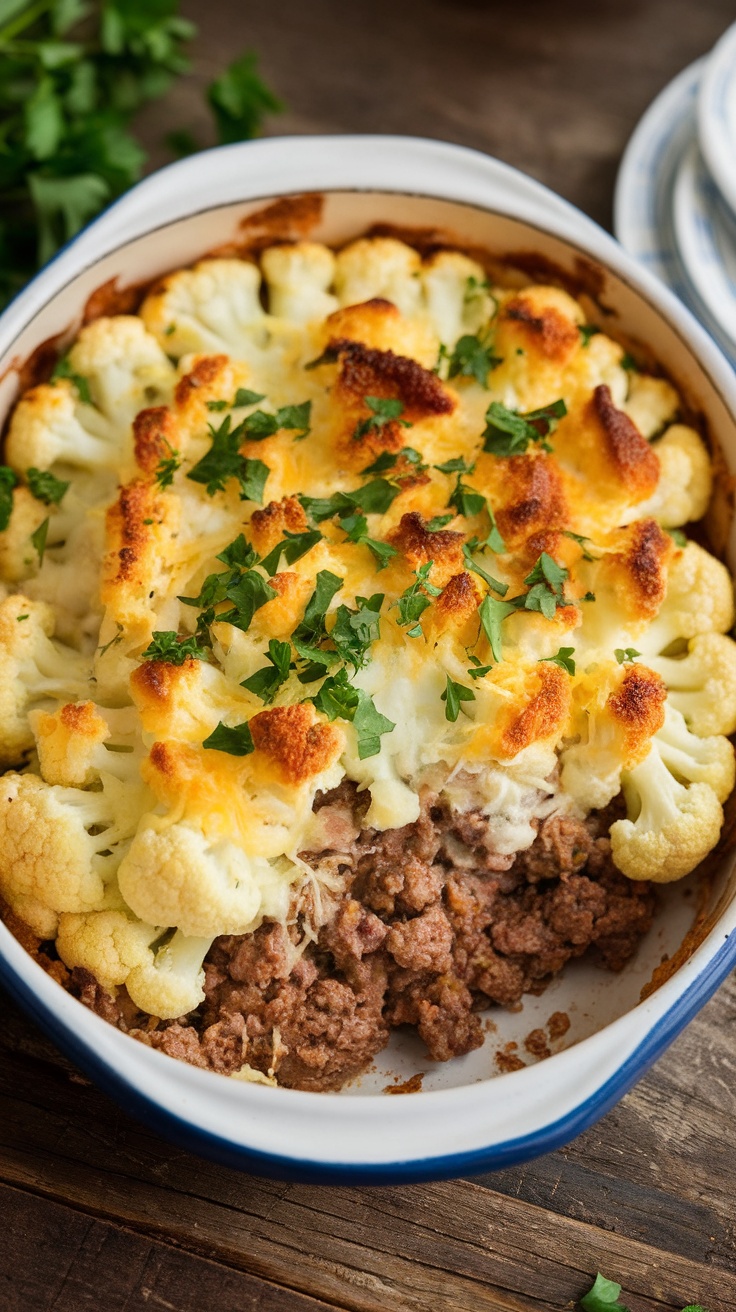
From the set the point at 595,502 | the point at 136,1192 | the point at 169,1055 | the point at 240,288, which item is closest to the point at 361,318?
the point at 240,288

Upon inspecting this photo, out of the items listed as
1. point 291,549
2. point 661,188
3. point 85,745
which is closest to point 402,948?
point 85,745

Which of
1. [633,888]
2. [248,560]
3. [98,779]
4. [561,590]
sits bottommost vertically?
[98,779]

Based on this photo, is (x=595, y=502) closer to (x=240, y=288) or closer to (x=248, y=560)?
(x=248, y=560)

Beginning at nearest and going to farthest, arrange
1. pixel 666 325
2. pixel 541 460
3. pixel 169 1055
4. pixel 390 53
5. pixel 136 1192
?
pixel 169 1055
pixel 136 1192
pixel 541 460
pixel 666 325
pixel 390 53

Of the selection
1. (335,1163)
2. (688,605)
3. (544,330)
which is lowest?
(335,1163)

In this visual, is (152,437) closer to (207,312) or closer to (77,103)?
(207,312)
